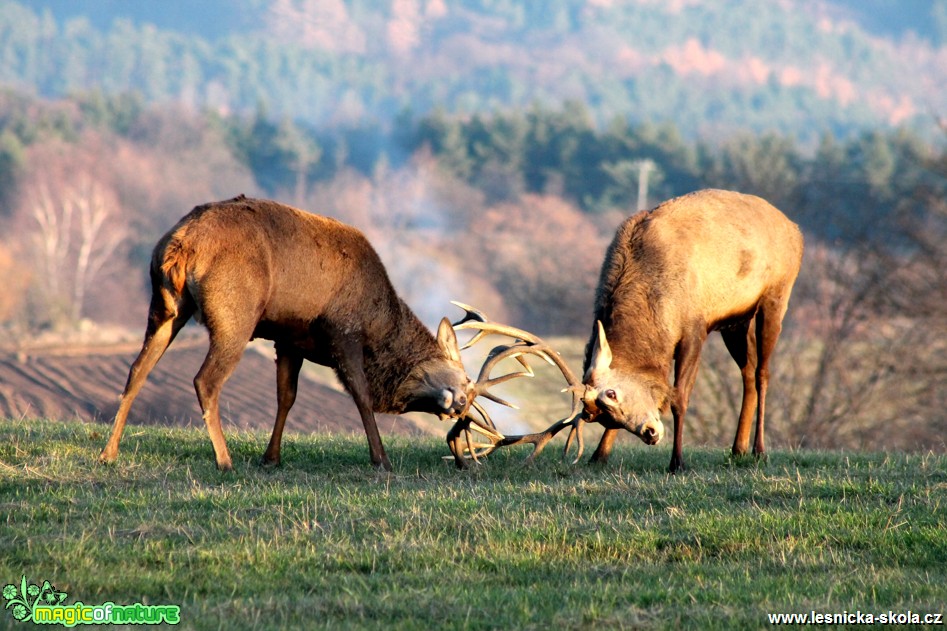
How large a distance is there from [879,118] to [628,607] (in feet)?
653

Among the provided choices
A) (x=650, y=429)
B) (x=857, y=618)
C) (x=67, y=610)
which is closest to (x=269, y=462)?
(x=650, y=429)

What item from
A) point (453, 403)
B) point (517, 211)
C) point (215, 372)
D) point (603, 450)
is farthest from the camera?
point (517, 211)

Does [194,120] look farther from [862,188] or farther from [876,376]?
[876,376]

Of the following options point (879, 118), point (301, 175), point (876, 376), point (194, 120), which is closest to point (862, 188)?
point (876, 376)

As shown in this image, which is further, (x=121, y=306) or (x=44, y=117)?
(x=44, y=117)

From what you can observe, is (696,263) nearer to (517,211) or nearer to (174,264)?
(174,264)

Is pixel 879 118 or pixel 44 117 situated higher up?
pixel 879 118

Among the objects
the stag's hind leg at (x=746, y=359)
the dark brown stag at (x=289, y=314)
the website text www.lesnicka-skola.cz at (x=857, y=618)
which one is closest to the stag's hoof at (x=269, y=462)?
the dark brown stag at (x=289, y=314)

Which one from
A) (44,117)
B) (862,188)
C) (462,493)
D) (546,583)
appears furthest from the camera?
(44,117)

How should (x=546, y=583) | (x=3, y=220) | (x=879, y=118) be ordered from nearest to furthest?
(x=546, y=583)
(x=3, y=220)
(x=879, y=118)

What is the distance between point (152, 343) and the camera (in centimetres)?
964

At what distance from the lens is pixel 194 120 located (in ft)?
285

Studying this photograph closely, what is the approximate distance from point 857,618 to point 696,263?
511 centimetres

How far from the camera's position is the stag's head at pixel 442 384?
1041 centimetres
